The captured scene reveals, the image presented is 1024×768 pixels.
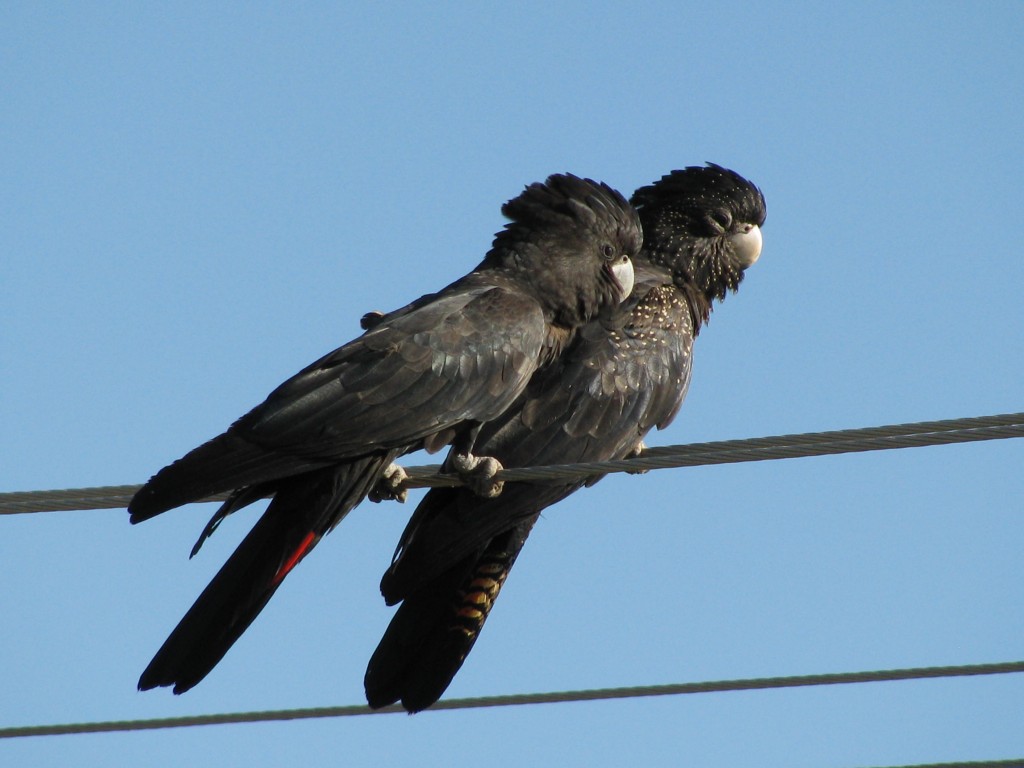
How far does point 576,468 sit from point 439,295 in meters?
1.64

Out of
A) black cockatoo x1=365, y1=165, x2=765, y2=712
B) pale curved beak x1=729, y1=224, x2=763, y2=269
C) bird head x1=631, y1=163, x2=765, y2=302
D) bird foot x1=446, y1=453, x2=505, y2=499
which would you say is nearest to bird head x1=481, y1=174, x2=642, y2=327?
black cockatoo x1=365, y1=165, x2=765, y2=712

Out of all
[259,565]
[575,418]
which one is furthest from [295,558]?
[575,418]

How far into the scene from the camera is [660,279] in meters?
6.99

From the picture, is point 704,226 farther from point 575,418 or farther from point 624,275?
point 575,418

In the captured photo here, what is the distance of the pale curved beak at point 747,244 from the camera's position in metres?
7.36

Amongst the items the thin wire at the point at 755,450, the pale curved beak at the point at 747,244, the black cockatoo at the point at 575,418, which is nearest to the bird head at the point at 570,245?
the black cockatoo at the point at 575,418

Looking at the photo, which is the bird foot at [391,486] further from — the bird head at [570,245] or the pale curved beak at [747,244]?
the pale curved beak at [747,244]

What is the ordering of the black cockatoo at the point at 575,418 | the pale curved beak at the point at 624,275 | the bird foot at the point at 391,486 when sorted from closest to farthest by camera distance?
the bird foot at the point at 391,486 < the black cockatoo at the point at 575,418 < the pale curved beak at the point at 624,275

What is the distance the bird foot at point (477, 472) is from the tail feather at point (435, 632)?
17.8 inches

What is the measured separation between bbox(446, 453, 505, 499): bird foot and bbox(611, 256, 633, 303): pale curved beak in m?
1.24

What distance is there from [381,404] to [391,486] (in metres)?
0.34

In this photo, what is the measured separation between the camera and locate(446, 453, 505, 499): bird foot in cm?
556

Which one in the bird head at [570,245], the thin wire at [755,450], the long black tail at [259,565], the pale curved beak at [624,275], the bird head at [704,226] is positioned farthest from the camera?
the bird head at [704,226]

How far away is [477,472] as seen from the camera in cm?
557
